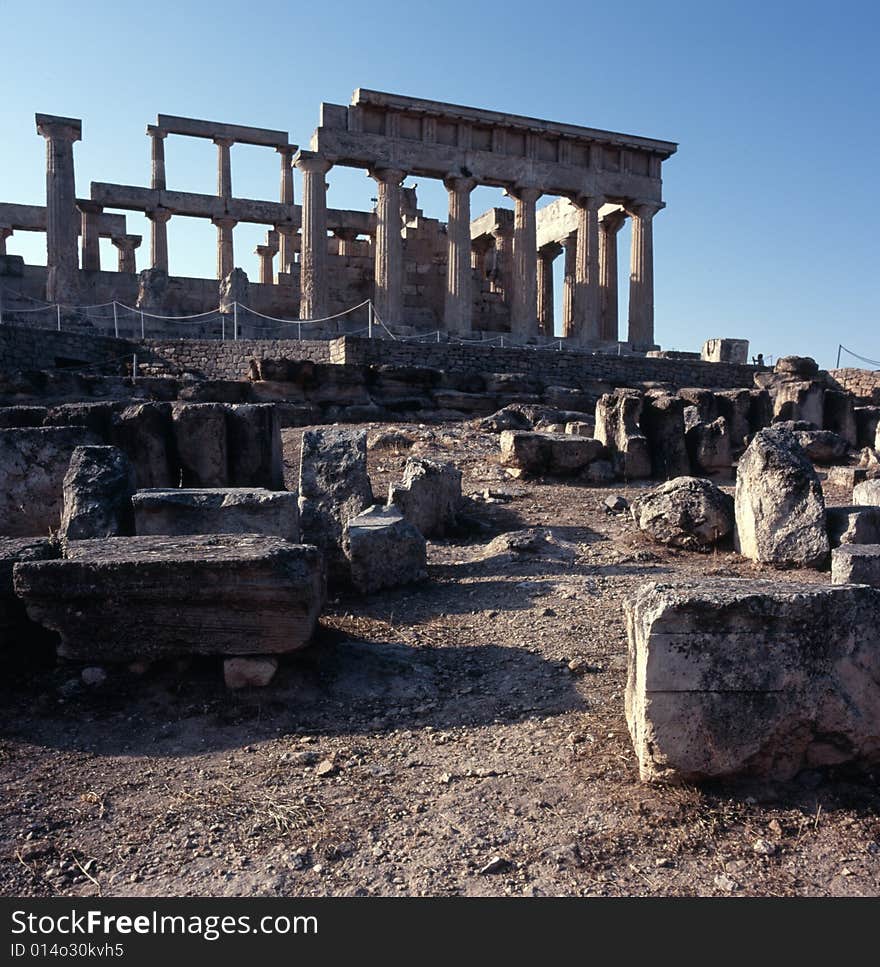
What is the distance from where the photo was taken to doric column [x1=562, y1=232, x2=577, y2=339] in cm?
3109

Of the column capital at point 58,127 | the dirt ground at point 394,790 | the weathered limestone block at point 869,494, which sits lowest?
the dirt ground at point 394,790

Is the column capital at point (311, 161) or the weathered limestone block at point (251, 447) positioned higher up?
the column capital at point (311, 161)

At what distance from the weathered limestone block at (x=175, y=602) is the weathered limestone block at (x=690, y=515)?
12.9 feet

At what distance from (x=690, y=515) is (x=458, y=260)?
21.5 meters

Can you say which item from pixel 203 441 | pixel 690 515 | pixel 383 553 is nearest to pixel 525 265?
pixel 203 441

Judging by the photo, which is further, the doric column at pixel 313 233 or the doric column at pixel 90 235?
the doric column at pixel 90 235

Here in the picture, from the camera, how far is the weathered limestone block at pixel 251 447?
8031 millimetres

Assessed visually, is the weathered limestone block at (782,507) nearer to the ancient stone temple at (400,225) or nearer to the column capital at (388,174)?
the ancient stone temple at (400,225)

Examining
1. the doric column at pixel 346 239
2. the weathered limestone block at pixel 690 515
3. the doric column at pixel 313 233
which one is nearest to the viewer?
the weathered limestone block at pixel 690 515

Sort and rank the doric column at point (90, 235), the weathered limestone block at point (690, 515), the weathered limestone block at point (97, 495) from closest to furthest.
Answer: the weathered limestone block at point (97, 495)
the weathered limestone block at point (690, 515)
the doric column at point (90, 235)

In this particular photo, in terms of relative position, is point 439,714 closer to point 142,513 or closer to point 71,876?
point 71,876

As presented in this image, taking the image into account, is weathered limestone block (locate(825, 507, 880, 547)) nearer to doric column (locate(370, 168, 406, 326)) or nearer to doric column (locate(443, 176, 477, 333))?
doric column (locate(370, 168, 406, 326))

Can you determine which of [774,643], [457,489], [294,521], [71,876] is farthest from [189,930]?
[457,489]

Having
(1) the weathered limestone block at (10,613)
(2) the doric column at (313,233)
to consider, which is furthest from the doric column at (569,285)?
(1) the weathered limestone block at (10,613)
